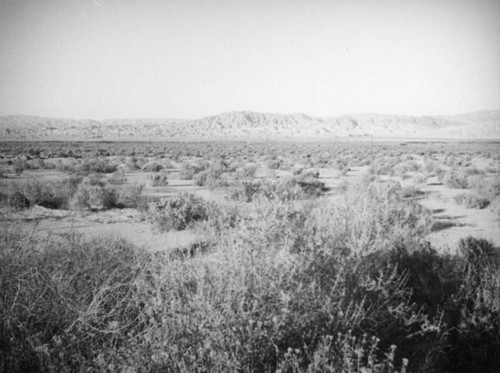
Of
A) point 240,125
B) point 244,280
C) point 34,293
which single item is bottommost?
point 34,293

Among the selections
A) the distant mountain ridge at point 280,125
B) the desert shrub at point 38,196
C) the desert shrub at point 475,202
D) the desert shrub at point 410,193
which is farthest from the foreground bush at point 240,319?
the distant mountain ridge at point 280,125

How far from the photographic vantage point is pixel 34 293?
139 inches

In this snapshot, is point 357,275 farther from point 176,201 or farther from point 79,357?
point 176,201

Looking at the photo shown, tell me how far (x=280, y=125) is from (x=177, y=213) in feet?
481

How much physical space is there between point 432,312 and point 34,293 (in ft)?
16.1

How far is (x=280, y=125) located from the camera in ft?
498

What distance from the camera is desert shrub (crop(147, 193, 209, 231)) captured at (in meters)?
9.06

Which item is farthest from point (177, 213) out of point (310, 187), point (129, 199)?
point (310, 187)

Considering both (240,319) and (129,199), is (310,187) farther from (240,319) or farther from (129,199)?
(240,319)

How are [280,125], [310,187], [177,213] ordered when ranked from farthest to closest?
[280,125]
[310,187]
[177,213]

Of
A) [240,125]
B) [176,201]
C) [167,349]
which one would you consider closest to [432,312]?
[167,349]

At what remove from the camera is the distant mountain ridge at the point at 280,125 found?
A: 117 meters

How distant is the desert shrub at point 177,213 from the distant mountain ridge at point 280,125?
104 metres

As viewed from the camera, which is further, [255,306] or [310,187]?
[310,187]
